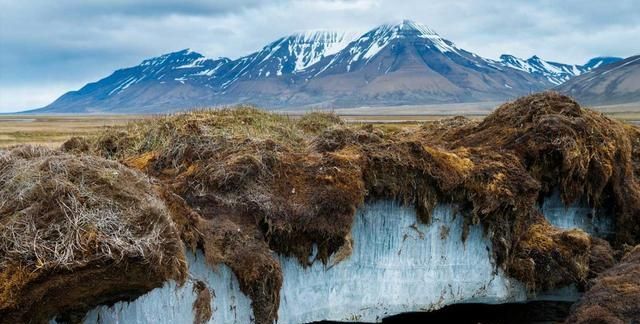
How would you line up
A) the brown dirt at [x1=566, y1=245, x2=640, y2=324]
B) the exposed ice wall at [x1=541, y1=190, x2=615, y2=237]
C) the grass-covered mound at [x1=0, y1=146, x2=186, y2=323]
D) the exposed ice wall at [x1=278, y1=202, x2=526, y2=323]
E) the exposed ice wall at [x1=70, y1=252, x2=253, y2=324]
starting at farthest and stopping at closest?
1. the exposed ice wall at [x1=541, y1=190, x2=615, y2=237]
2. the exposed ice wall at [x1=278, y1=202, x2=526, y2=323]
3. the brown dirt at [x1=566, y1=245, x2=640, y2=324]
4. the exposed ice wall at [x1=70, y1=252, x2=253, y2=324]
5. the grass-covered mound at [x1=0, y1=146, x2=186, y2=323]

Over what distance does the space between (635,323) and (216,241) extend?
853 centimetres

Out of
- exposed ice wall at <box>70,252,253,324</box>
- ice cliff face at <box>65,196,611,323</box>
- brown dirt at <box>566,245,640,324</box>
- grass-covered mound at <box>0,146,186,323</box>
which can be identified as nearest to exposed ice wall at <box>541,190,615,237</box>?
ice cliff face at <box>65,196,611,323</box>

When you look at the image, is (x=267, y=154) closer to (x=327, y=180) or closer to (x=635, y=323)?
(x=327, y=180)

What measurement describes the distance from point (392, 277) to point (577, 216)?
7.02m

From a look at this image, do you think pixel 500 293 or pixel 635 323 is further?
pixel 500 293

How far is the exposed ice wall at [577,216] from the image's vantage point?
1791 centimetres

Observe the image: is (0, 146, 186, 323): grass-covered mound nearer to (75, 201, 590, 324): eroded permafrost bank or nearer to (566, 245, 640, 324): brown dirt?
(75, 201, 590, 324): eroded permafrost bank

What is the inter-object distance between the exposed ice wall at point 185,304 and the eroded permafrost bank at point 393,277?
0.03 meters

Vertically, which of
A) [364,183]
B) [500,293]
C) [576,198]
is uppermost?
[364,183]

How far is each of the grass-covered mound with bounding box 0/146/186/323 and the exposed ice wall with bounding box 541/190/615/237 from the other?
12141 millimetres

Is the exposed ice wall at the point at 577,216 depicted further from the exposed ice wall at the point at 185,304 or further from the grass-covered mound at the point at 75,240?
the grass-covered mound at the point at 75,240

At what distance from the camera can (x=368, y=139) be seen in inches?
603

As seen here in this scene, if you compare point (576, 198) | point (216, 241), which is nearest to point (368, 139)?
point (216, 241)

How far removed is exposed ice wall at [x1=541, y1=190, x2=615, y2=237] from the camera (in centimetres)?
1791
